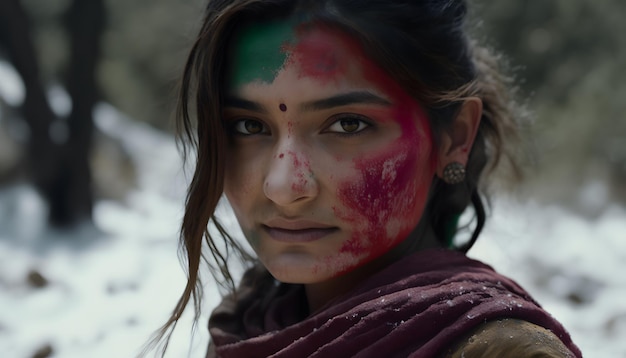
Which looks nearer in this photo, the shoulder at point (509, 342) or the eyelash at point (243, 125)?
the shoulder at point (509, 342)

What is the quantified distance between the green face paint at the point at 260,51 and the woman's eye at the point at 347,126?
0.16m

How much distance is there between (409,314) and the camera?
1.32 m

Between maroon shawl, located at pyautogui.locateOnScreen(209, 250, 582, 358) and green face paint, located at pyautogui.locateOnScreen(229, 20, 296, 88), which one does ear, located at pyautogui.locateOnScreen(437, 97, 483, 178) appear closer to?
maroon shawl, located at pyautogui.locateOnScreen(209, 250, 582, 358)

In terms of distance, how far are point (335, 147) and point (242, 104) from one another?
8.6 inches

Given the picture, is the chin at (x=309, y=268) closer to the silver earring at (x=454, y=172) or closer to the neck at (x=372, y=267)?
the neck at (x=372, y=267)

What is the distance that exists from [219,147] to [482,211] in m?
0.67

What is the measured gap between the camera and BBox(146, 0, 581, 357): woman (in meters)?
1.46

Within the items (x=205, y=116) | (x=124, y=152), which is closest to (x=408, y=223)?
(x=205, y=116)

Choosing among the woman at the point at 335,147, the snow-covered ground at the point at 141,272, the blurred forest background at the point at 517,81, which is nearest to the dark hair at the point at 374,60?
the woman at the point at 335,147

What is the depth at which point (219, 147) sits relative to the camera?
158 centimetres

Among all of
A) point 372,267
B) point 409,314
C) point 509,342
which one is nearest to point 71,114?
point 372,267

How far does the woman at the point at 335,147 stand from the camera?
4.81ft

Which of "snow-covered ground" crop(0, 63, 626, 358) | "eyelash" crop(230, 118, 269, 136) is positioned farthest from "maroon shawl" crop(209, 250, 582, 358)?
"snow-covered ground" crop(0, 63, 626, 358)

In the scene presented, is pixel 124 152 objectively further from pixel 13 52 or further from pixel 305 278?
pixel 305 278
